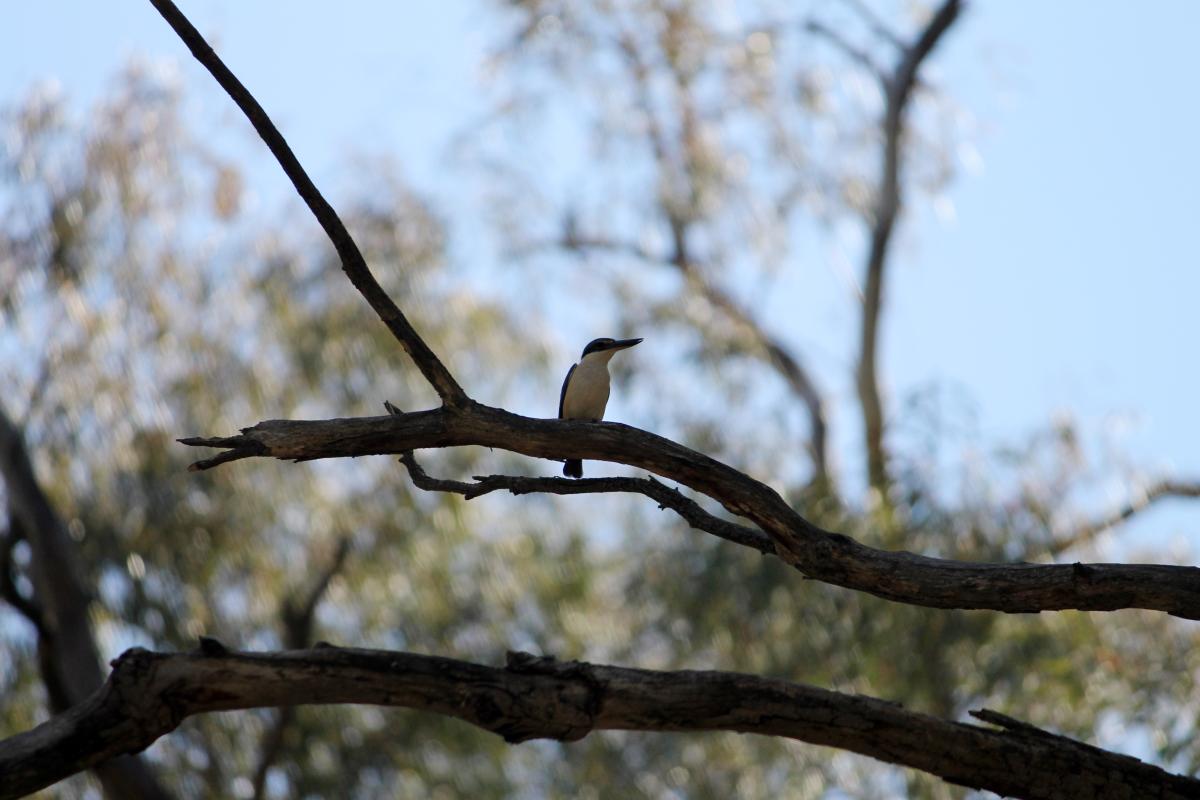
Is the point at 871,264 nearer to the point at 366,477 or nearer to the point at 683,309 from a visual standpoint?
the point at 683,309

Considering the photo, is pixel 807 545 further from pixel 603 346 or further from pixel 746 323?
pixel 746 323

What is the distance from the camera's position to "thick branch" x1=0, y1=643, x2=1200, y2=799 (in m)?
3.62

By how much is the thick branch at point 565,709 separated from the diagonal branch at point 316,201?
2.70ft

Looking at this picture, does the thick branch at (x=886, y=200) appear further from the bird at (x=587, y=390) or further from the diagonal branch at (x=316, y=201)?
the diagonal branch at (x=316, y=201)

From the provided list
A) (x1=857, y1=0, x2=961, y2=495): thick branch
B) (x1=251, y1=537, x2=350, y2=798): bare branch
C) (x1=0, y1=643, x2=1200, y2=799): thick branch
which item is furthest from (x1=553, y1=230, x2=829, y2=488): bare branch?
(x1=0, y1=643, x2=1200, y2=799): thick branch

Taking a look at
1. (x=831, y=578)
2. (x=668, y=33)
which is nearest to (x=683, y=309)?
(x=668, y=33)

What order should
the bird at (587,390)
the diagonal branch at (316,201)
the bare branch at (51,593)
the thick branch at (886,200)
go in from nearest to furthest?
1. the diagonal branch at (316,201)
2. the bird at (587,390)
3. the bare branch at (51,593)
4. the thick branch at (886,200)

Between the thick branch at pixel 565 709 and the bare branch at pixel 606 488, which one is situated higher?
the bare branch at pixel 606 488

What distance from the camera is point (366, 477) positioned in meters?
8.74

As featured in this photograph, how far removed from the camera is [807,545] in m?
3.48

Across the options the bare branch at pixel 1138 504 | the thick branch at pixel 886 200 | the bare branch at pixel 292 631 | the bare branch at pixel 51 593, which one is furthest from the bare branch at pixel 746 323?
the bare branch at pixel 51 593

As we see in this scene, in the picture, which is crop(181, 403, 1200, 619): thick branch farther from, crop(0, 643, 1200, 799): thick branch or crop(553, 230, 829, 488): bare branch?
crop(553, 230, 829, 488): bare branch

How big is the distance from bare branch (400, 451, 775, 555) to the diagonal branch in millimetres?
248

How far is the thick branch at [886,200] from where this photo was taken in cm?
1058
